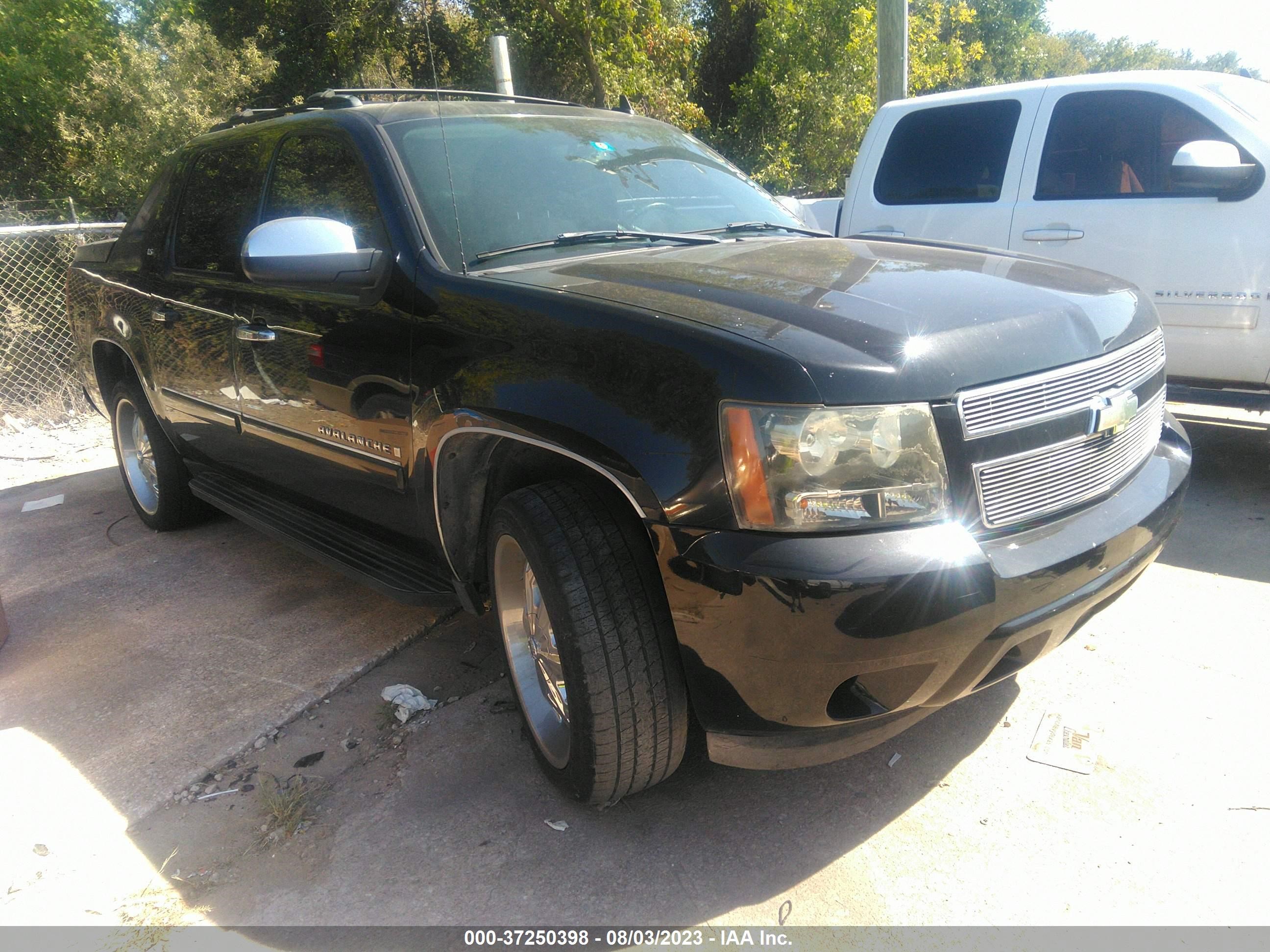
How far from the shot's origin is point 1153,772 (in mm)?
2504

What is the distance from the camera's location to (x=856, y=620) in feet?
6.07

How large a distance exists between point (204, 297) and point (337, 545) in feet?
4.12

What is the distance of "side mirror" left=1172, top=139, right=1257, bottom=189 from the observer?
4.29 m

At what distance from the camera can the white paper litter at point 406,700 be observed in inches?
119

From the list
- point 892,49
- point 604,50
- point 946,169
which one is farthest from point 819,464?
point 604,50

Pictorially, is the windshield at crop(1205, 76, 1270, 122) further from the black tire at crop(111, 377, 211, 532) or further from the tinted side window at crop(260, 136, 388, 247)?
the black tire at crop(111, 377, 211, 532)

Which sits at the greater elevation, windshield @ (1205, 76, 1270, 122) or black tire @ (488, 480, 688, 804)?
windshield @ (1205, 76, 1270, 122)

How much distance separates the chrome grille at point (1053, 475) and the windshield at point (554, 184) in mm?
1397

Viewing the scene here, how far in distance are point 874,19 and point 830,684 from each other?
1339 cm

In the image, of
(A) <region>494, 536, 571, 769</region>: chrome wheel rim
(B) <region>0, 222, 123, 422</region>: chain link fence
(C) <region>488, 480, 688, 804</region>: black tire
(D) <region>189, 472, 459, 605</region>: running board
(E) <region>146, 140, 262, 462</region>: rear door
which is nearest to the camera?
(C) <region>488, 480, 688, 804</region>: black tire

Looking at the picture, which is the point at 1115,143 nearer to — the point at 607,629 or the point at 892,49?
the point at 892,49

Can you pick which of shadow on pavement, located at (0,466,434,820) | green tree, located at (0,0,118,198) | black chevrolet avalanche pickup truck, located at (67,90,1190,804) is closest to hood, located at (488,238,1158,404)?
black chevrolet avalanche pickup truck, located at (67,90,1190,804)

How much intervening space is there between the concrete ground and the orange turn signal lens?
95cm

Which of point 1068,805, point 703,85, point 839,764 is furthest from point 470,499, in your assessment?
point 703,85
